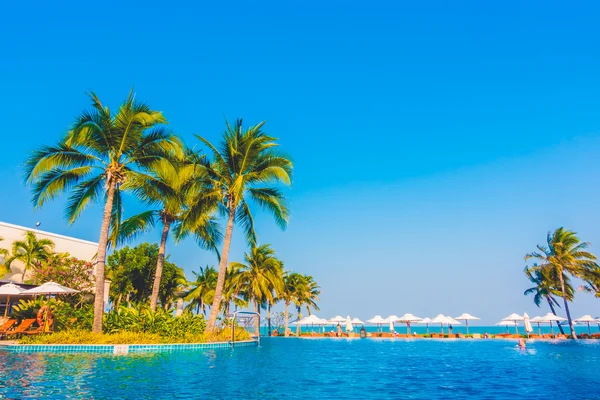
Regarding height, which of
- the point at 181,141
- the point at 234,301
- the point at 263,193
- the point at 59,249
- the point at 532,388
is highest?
the point at 181,141

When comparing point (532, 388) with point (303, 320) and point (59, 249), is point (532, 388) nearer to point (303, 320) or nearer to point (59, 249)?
point (59, 249)

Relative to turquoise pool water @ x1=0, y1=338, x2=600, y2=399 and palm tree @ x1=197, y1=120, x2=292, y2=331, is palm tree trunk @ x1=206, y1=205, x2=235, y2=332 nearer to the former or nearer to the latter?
palm tree @ x1=197, y1=120, x2=292, y2=331

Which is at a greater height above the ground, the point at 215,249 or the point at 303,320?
the point at 215,249

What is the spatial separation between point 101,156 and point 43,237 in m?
13.0

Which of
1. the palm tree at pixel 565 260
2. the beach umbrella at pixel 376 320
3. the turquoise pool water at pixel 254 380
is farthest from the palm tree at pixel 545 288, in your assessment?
the turquoise pool water at pixel 254 380

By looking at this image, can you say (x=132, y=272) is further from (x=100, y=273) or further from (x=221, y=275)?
(x=100, y=273)

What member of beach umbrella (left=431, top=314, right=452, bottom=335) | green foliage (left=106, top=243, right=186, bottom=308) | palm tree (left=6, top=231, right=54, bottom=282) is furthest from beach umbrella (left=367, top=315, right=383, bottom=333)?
palm tree (left=6, top=231, right=54, bottom=282)

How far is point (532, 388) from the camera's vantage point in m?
10.9

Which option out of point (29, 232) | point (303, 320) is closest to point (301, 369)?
point (29, 232)

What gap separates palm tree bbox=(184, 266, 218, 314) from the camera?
4147cm

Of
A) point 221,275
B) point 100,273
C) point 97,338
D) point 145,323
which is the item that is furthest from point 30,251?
point 221,275

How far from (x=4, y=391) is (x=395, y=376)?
1021 centimetres

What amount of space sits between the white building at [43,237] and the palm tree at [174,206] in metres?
9.00

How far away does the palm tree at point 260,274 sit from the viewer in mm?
38625
